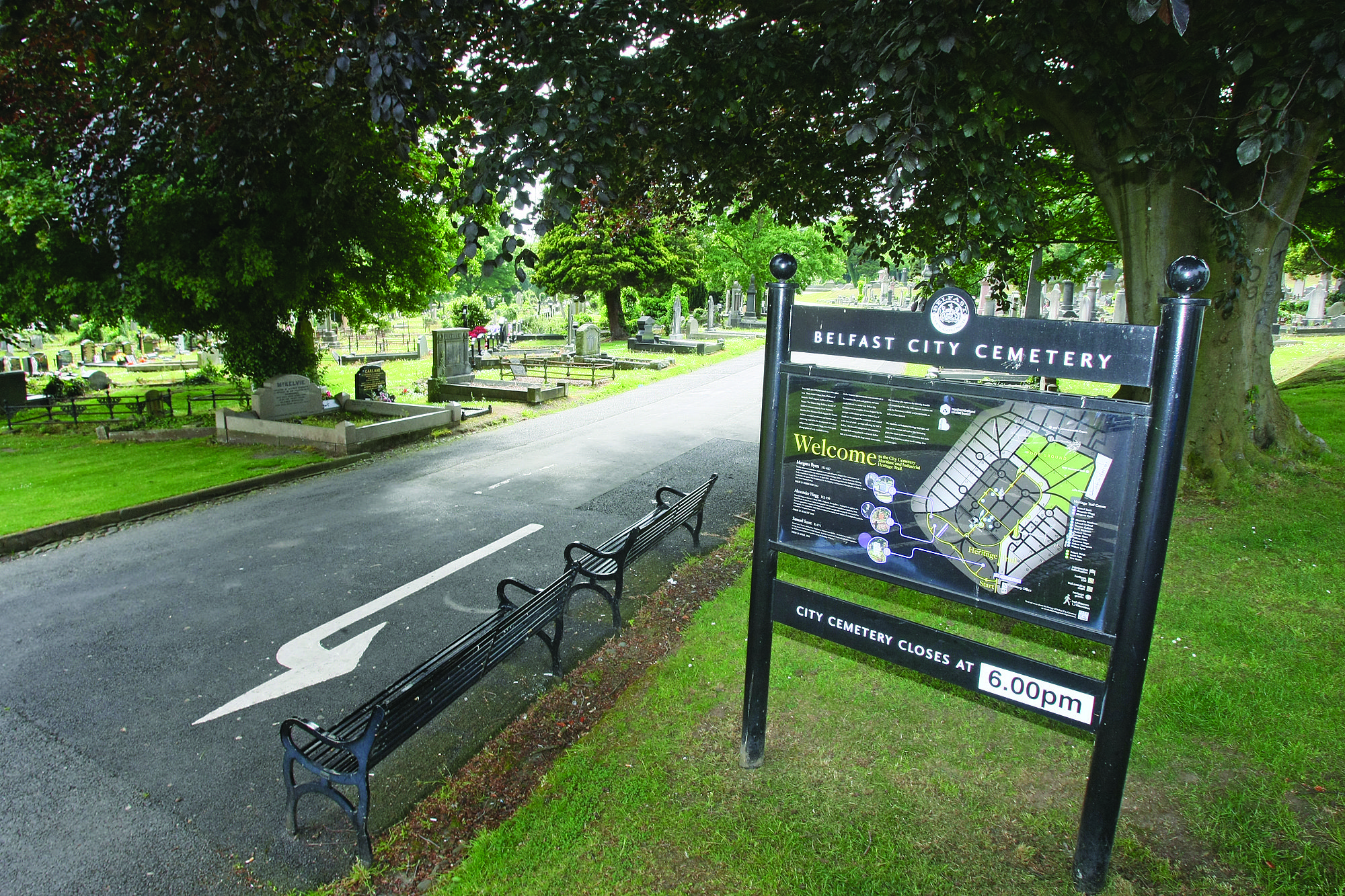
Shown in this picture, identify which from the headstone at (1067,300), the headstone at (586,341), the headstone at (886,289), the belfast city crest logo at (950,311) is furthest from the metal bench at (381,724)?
the headstone at (886,289)

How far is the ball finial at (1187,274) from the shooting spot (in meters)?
2.37

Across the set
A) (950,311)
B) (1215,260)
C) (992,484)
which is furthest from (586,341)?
(992,484)

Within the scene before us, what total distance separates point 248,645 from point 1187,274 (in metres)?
6.53

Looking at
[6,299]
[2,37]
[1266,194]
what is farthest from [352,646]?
[6,299]

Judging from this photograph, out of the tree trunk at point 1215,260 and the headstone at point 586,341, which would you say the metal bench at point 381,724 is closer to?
the tree trunk at point 1215,260

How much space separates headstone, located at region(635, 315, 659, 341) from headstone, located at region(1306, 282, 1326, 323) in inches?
1279

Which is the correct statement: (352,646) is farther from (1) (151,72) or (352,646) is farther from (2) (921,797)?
(1) (151,72)

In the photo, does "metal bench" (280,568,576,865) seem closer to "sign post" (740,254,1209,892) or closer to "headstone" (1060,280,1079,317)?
"sign post" (740,254,1209,892)

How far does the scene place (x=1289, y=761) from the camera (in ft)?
12.2

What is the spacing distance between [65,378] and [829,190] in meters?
A: 23.5

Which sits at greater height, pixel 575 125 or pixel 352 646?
pixel 575 125

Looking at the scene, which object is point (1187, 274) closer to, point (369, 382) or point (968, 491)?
point (968, 491)

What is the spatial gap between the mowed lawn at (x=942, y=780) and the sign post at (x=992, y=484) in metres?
0.57

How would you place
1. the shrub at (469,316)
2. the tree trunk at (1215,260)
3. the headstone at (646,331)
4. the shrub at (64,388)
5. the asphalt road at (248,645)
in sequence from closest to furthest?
the asphalt road at (248,645) → the tree trunk at (1215,260) → the shrub at (64,388) → the shrub at (469,316) → the headstone at (646,331)
